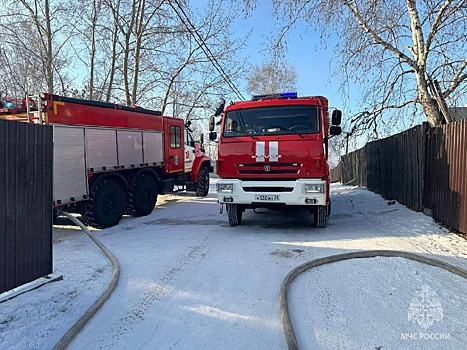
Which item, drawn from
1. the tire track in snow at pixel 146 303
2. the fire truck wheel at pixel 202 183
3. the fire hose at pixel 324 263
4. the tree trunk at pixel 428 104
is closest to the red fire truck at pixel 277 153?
the fire hose at pixel 324 263

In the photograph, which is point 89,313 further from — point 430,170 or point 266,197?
point 430,170

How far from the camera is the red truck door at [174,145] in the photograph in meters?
10.6

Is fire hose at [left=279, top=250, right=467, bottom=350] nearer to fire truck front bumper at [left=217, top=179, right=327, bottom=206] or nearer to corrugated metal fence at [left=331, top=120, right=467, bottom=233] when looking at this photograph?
fire truck front bumper at [left=217, top=179, right=327, bottom=206]

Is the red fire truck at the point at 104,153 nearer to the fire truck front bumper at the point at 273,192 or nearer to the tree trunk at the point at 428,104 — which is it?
the fire truck front bumper at the point at 273,192

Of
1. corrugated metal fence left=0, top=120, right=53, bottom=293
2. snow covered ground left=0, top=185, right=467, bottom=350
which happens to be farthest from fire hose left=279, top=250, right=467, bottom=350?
corrugated metal fence left=0, top=120, right=53, bottom=293

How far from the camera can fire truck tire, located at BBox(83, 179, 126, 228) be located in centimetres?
740

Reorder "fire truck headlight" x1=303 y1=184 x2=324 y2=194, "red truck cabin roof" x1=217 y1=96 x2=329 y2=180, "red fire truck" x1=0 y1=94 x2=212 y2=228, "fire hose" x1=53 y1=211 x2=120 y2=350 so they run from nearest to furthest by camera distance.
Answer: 1. "fire hose" x1=53 y1=211 x2=120 y2=350
2. "fire truck headlight" x1=303 y1=184 x2=324 y2=194
3. "red truck cabin roof" x1=217 y1=96 x2=329 y2=180
4. "red fire truck" x1=0 y1=94 x2=212 y2=228

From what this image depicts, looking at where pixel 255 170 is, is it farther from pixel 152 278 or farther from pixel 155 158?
pixel 155 158

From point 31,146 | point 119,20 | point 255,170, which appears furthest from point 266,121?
point 119,20

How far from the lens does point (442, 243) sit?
5523mm

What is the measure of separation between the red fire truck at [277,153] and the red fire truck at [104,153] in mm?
2850

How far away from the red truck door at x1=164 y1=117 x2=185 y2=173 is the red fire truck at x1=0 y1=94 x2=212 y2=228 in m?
0.03

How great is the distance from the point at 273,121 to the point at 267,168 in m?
1.06

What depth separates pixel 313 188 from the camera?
20.7ft
